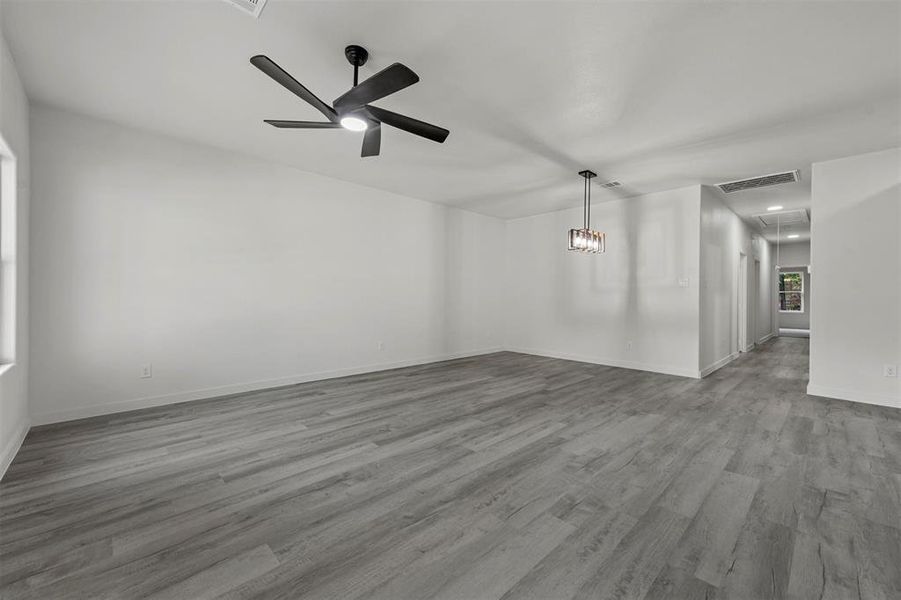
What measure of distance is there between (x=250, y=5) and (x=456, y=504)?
10.0ft

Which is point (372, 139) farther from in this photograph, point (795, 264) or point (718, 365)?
point (795, 264)

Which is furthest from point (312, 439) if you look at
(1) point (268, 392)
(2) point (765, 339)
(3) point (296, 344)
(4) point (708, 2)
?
(2) point (765, 339)

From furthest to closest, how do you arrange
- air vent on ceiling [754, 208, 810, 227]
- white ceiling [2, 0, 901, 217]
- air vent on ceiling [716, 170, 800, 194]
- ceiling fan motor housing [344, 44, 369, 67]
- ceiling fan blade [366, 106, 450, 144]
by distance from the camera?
air vent on ceiling [754, 208, 810, 227]
air vent on ceiling [716, 170, 800, 194]
ceiling fan blade [366, 106, 450, 144]
ceiling fan motor housing [344, 44, 369, 67]
white ceiling [2, 0, 901, 217]

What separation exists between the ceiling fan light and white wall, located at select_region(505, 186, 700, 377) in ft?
16.7

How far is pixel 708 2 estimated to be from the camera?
2072 millimetres

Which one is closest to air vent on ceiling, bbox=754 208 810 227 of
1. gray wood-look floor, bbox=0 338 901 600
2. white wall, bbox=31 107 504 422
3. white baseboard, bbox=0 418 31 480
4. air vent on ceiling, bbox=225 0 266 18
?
gray wood-look floor, bbox=0 338 901 600

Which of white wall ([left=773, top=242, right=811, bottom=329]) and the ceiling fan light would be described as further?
white wall ([left=773, top=242, right=811, bottom=329])

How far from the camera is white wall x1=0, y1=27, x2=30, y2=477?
2.54 metres

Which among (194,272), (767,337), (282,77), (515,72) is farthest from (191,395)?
(767,337)

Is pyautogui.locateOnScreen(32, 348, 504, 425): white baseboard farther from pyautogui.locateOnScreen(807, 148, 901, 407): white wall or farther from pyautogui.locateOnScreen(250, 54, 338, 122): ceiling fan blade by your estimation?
pyautogui.locateOnScreen(807, 148, 901, 407): white wall

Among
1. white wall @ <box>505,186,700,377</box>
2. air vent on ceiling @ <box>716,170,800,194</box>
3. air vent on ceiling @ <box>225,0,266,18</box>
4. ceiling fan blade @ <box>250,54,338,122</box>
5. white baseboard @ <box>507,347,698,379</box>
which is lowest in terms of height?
white baseboard @ <box>507,347,698,379</box>

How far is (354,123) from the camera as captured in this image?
2.73 meters

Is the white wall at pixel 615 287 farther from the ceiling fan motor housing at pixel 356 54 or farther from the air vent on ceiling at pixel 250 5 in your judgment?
the air vent on ceiling at pixel 250 5

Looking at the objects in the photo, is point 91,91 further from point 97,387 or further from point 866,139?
point 866,139
